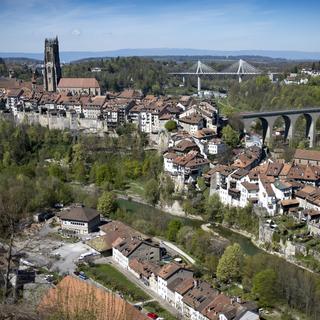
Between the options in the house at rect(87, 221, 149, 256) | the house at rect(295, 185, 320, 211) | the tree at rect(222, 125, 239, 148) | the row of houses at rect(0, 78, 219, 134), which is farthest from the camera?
the row of houses at rect(0, 78, 219, 134)

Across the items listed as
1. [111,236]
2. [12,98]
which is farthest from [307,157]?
[12,98]

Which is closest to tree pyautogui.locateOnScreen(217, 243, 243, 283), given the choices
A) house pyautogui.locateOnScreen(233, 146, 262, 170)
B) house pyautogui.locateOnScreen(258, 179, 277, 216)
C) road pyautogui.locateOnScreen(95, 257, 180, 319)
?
road pyautogui.locateOnScreen(95, 257, 180, 319)

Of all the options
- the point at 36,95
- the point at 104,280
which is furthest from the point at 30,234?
the point at 36,95

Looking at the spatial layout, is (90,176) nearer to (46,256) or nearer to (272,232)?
(46,256)

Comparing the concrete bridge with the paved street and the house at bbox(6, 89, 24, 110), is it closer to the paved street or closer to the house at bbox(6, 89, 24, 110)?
the paved street

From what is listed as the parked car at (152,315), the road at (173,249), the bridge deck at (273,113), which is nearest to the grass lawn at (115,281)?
the parked car at (152,315)
